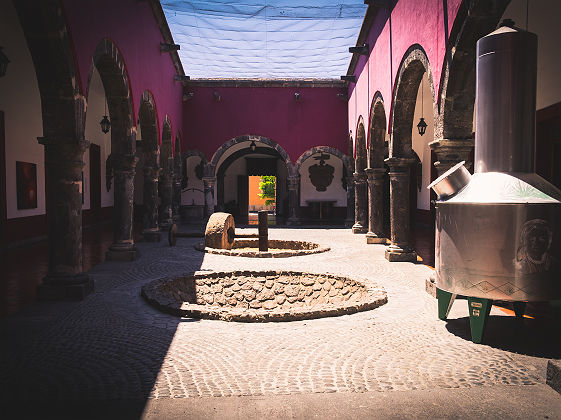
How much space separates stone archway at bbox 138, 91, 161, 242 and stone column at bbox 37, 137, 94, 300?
5.62 metres

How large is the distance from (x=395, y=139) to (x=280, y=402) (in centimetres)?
649

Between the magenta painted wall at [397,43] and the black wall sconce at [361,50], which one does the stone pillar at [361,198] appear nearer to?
the magenta painted wall at [397,43]

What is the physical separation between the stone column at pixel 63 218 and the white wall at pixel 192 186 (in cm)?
1314

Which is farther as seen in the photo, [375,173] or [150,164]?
[150,164]

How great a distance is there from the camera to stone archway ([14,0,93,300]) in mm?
5020

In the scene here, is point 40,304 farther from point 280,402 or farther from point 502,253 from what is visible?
point 502,253

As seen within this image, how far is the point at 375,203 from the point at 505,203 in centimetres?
739

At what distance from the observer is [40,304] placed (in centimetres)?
522

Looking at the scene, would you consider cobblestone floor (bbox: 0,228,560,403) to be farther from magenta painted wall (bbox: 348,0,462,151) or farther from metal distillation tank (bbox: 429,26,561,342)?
magenta painted wall (bbox: 348,0,462,151)

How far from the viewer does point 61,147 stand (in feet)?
17.7

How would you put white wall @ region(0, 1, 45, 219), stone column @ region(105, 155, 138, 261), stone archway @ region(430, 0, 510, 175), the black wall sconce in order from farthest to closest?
the black wall sconce
white wall @ region(0, 1, 45, 219)
stone column @ region(105, 155, 138, 261)
stone archway @ region(430, 0, 510, 175)

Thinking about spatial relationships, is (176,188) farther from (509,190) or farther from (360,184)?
(509,190)

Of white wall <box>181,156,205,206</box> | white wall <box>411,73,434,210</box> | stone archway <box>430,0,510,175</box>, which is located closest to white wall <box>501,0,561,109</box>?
stone archway <box>430,0,510,175</box>

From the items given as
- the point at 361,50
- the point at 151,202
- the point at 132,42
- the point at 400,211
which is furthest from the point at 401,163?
the point at 151,202
